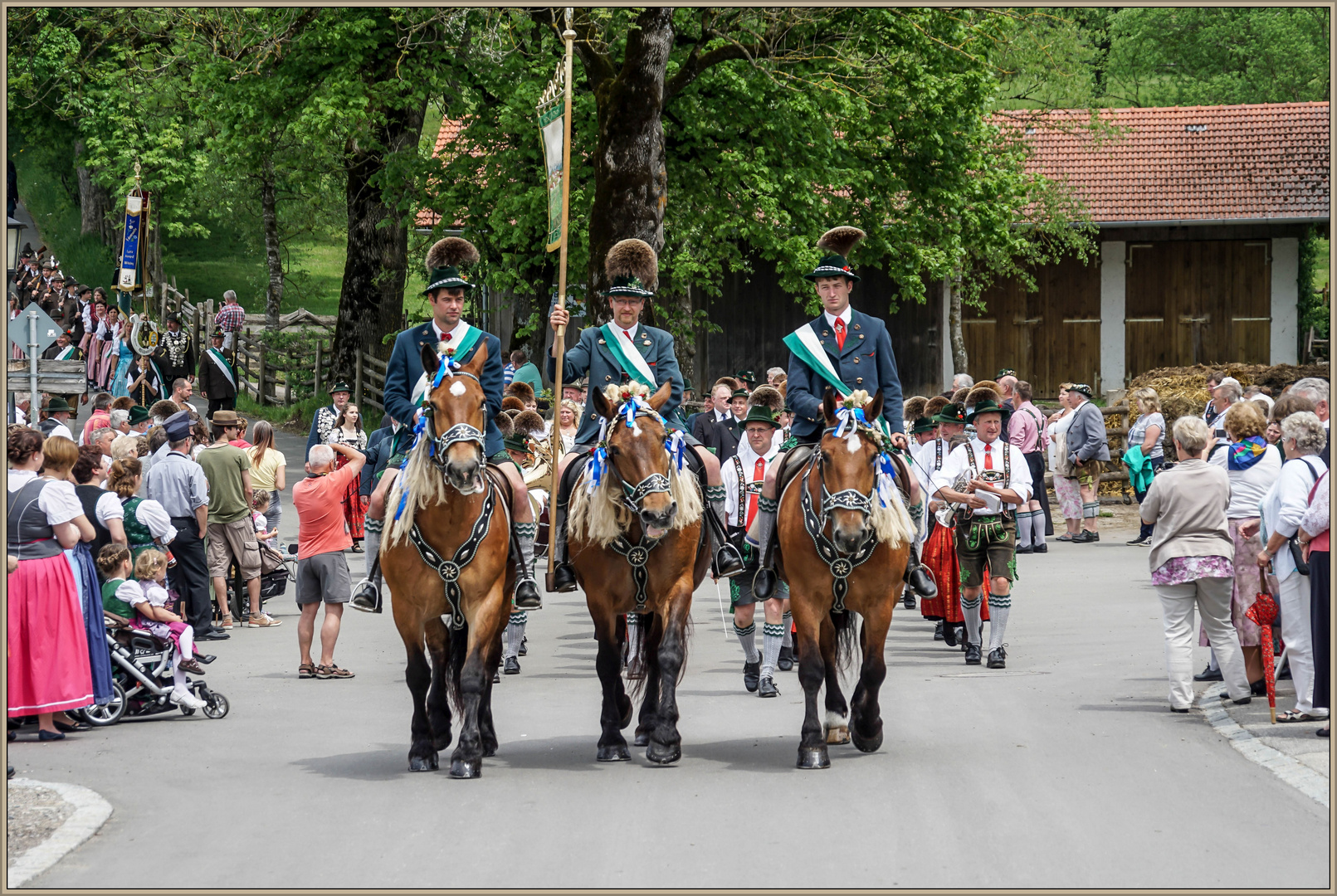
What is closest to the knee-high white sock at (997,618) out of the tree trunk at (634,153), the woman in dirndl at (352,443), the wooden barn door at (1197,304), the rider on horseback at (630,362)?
the rider on horseback at (630,362)

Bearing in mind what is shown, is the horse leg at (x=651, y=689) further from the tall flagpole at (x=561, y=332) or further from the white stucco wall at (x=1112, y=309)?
the white stucco wall at (x=1112, y=309)

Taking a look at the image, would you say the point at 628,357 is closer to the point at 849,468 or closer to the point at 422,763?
the point at 849,468

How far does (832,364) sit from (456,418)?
2.69 meters

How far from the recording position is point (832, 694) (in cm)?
942

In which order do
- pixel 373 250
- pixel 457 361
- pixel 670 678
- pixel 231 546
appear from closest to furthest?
pixel 670 678, pixel 457 361, pixel 231 546, pixel 373 250

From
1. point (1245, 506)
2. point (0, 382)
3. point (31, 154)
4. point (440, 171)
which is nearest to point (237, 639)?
point (0, 382)

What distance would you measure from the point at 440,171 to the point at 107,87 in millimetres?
17066

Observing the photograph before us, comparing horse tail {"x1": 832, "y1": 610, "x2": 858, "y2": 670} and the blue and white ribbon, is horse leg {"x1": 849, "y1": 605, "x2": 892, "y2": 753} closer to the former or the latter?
horse tail {"x1": 832, "y1": 610, "x2": 858, "y2": 670}

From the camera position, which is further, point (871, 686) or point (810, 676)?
point (871, 686)

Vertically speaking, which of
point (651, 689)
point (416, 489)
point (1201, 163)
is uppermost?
point (1201, 163)

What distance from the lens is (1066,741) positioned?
31.4ft

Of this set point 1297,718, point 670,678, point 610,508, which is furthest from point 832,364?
point 1297,718

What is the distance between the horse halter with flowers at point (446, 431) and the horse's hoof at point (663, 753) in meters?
2.06

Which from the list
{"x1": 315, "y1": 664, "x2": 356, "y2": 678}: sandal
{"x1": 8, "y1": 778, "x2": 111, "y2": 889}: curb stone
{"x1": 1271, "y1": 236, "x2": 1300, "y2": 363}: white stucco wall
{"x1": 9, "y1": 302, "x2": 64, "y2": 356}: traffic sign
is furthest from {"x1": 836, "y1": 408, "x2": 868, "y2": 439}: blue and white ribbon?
{"x1": 1271, "y1": 236, "x2": 1300, "y2": 363}: white stucco wall
